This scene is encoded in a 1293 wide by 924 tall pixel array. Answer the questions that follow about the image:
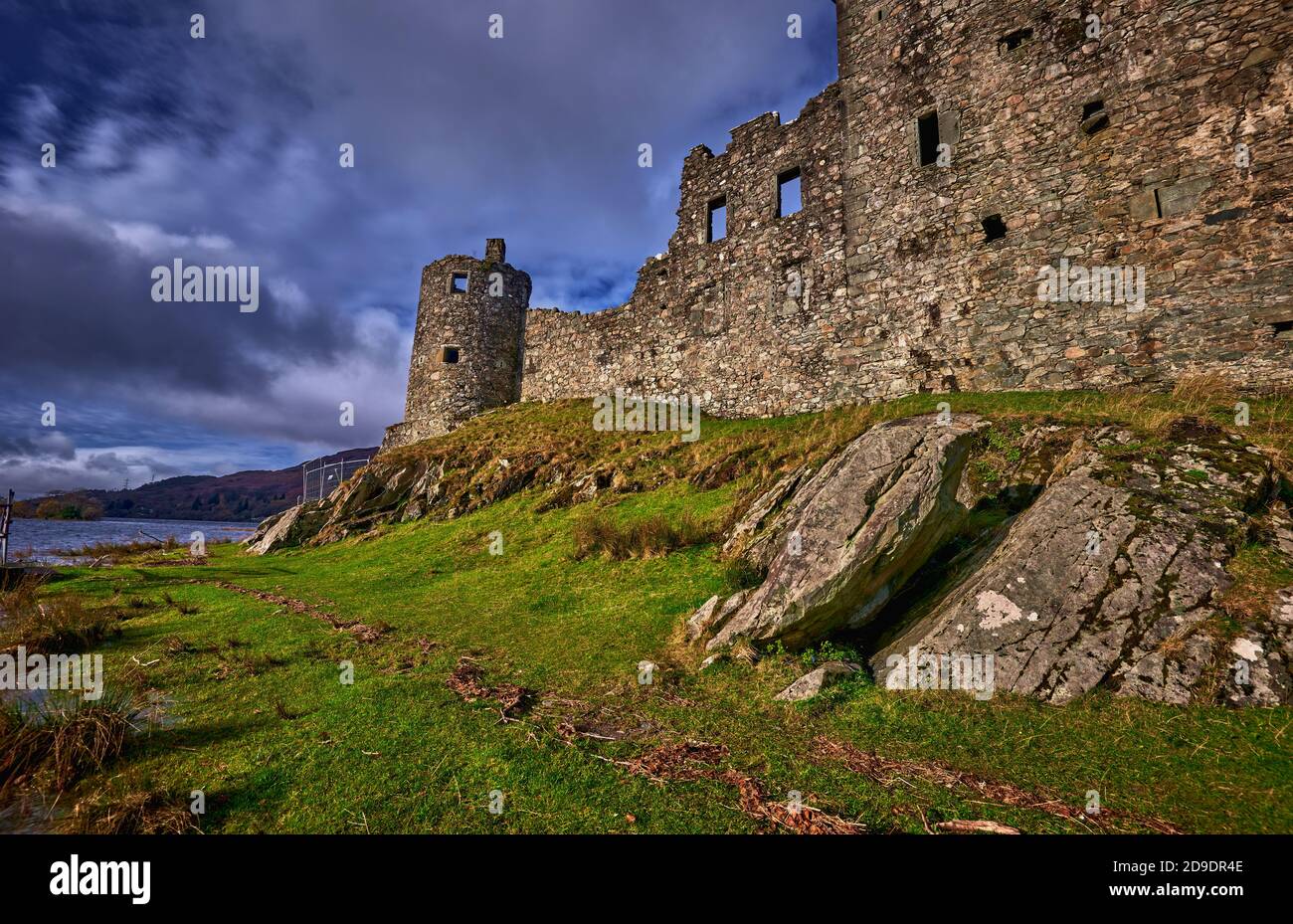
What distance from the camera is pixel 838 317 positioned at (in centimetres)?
1877

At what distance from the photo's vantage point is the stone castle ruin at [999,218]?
487 inches

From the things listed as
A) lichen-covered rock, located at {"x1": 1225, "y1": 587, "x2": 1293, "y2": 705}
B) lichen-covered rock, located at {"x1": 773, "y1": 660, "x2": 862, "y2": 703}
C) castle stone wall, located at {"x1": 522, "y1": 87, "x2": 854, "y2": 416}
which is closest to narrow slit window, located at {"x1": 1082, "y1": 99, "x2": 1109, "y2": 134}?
castle stone wall, located at {"x1": 522, "y1": 87, "x2": 854, "y2": 416}

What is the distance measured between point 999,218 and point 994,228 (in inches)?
11.0

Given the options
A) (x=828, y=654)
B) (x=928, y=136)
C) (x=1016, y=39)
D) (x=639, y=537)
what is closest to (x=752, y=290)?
(x=928, y=136)

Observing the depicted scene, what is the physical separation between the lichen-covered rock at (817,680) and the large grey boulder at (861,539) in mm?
746

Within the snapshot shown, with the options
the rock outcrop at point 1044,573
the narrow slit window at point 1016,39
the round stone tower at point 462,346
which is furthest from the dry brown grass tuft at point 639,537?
the round stone tower at point 462,346

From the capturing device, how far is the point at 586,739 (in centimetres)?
529

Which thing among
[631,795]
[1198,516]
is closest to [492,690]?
[631,795]

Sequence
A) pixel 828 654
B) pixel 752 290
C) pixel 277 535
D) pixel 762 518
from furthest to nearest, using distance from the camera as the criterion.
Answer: pixel 277 535 < pixel 752 290 < pixel 762 518 < pixel 828 654

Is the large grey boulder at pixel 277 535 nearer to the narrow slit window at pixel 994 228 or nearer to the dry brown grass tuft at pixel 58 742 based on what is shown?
the dry brown grass tuft at pixel 58 742

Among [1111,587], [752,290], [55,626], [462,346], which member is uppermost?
[462,346]

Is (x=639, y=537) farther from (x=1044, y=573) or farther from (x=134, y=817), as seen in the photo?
(x=134, y=817)

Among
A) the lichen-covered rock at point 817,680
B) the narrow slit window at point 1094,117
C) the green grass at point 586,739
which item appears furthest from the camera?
the narrow slit window at point 1094,117

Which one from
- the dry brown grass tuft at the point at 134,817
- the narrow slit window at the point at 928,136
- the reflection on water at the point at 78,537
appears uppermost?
the narrow slit window at the point at 928,136
